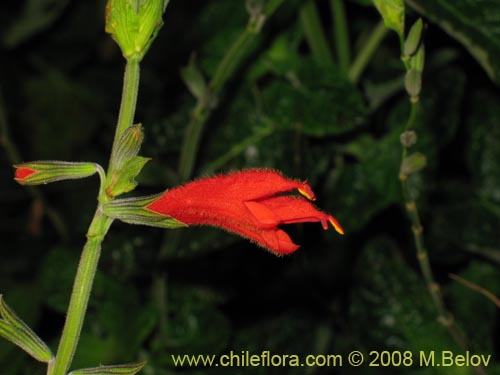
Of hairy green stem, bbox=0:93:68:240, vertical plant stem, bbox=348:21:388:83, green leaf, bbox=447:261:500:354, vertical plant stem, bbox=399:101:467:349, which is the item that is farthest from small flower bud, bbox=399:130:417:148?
hairy green stem, bbox=0:93:68:240

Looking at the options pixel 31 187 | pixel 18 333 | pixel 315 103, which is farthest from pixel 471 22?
pixel 31 187

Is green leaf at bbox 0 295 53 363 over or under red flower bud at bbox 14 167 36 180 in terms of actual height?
under

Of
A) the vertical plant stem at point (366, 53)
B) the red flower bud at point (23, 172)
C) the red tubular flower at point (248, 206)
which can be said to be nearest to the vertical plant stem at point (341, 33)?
the vertical plant stem at point (366, 53)

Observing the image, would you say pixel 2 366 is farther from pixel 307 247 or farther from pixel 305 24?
pixel 305 24

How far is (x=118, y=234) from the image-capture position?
4.25ft

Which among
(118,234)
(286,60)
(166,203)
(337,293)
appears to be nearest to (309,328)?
(337,293)

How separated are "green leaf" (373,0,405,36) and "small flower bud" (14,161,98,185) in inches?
13.3

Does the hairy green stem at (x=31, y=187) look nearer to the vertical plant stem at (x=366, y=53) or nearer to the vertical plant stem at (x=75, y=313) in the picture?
the vertical plant stem at (x=366, y=53)

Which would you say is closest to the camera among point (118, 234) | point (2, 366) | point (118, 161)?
point (118, 161)

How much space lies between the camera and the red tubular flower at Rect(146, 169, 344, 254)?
2.09ft

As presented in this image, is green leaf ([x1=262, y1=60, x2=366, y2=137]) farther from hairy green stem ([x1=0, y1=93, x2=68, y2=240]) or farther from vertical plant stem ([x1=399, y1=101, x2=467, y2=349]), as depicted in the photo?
hairy green stem ([x1=0, y1=93, x2=68, y2=240])

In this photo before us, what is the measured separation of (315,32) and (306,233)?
13.9 inches

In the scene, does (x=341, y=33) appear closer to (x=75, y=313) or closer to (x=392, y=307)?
(x=392, y=307)

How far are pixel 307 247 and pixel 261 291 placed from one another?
6.1 inches
